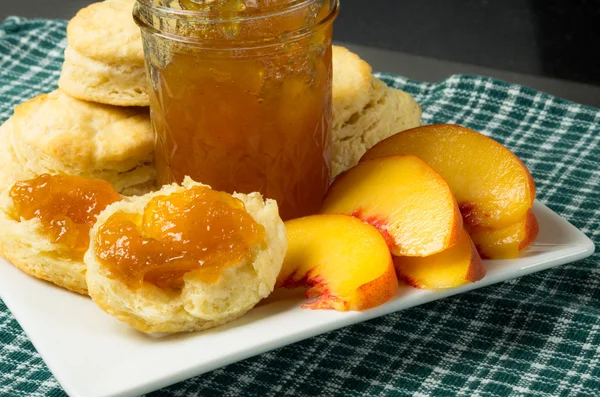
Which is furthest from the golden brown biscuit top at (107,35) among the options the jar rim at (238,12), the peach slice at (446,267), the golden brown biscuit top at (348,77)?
the peach slice at (446,267)

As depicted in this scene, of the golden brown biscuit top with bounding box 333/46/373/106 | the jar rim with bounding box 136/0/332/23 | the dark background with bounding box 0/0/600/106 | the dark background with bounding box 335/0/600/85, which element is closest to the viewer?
the jar rim with bounding box 136/0/332/23

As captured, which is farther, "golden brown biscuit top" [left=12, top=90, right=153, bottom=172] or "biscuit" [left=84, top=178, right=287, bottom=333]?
"golden brown biscuit top" [left=12, top=90, right=153, bottom=172]

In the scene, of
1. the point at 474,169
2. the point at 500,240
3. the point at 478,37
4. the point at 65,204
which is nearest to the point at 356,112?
the point at 474,169

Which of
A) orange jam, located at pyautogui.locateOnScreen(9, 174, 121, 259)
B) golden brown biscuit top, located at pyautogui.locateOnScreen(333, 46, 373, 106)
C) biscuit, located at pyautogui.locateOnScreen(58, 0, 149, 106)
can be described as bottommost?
orange jam, located at pyautogui.locateOnScreen(9, 174, 121, 259)

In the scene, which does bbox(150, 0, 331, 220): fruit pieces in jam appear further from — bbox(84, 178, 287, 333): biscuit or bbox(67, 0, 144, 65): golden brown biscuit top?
bbox(84, 178, 287, 333): biscuit

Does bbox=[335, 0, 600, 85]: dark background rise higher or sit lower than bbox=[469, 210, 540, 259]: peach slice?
lower

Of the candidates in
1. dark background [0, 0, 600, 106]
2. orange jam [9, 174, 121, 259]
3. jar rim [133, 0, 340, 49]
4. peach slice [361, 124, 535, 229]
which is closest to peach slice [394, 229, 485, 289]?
peach slice [361, 124, 535, 229]
